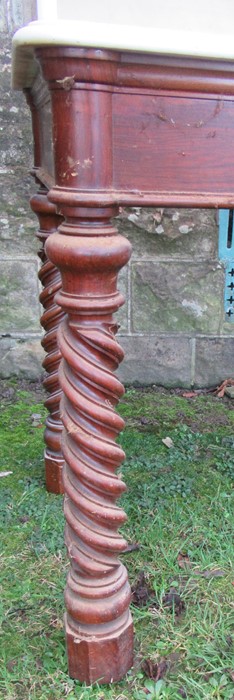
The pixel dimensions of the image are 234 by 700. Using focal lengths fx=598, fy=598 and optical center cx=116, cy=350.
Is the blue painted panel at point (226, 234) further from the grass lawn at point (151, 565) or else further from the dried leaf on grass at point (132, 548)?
the dried leaf on grass at point (132, 548)

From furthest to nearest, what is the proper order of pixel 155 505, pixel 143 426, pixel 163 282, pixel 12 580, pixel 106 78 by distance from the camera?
pixel 163 282, pixel 143 426, pixel 155 505, pixel 12 580, pixel 106 78

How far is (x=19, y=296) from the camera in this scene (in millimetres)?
2619

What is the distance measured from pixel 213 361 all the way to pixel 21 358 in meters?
0.86

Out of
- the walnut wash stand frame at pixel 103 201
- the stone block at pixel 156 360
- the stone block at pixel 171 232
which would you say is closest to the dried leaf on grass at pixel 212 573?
the walnut wash stand frame at pixel 103 201

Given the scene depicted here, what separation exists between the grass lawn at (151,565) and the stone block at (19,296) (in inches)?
18.9

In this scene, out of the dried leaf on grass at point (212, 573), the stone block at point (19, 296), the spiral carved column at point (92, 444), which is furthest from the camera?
the stone block at point (19, 296)

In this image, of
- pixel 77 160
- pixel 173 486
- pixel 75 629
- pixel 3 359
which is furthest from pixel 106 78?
pixel 3 359

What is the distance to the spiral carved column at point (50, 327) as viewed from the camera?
1699 mm

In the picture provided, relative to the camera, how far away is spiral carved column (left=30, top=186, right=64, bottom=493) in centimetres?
170

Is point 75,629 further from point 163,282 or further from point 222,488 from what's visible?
point 163,282

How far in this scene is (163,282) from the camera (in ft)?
8.41

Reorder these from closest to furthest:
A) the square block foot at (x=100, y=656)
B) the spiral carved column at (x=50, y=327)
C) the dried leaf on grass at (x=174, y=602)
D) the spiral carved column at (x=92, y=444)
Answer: the spiral carved column at (x=92, y=444) → the square block foot at (x=100, y=656) → the dried leaf on grass at (x=174, y=602) → the spiral carved column at (x=50, y=327)

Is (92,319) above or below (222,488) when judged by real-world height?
above

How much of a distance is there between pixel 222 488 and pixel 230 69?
1.26 m
